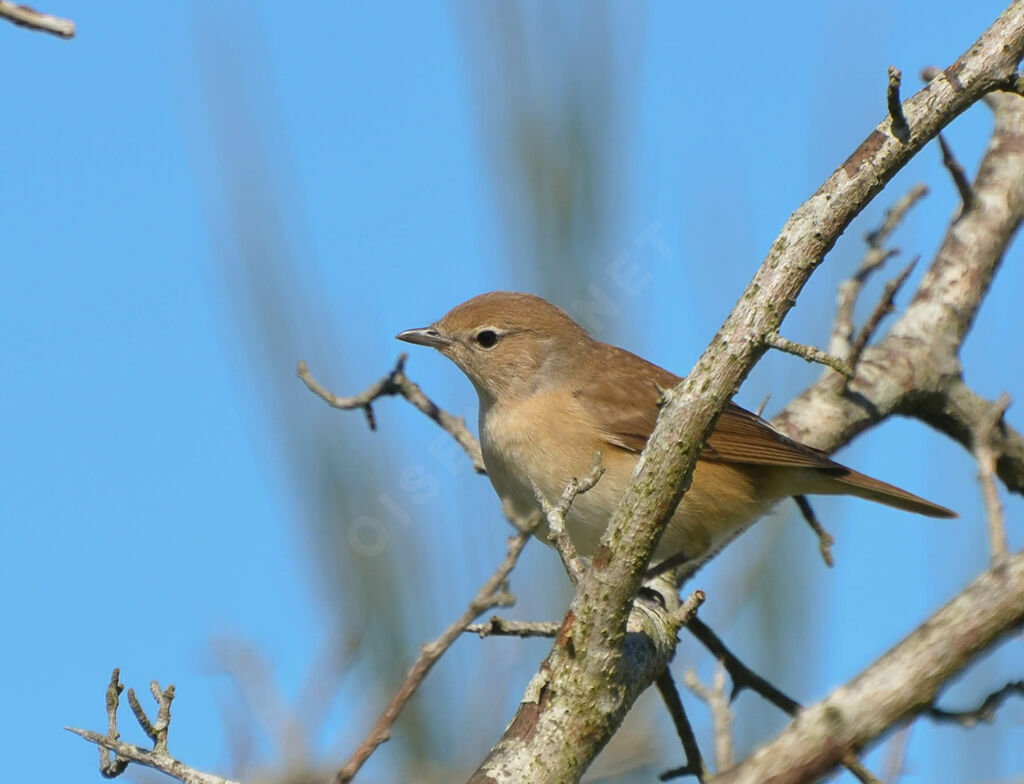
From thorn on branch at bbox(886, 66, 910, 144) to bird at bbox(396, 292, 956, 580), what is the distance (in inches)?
74.6

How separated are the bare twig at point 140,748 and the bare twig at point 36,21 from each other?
1.61 m

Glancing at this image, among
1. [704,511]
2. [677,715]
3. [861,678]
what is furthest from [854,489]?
[861,678]

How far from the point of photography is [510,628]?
10.7 ft

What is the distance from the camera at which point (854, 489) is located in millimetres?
5047

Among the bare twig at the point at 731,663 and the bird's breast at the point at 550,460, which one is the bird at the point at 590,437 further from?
the bare twig at the point at 731,663

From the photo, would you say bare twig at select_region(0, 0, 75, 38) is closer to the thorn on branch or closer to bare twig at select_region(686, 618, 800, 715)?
the thorn on branch

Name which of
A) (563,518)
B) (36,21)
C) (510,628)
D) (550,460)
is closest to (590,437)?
(550,460)

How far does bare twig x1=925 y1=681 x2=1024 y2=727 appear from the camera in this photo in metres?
2.91

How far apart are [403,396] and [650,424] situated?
1.06m

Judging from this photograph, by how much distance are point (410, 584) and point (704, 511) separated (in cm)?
124

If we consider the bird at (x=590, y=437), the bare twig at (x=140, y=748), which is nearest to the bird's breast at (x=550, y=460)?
the bird at (x=590, y=437)

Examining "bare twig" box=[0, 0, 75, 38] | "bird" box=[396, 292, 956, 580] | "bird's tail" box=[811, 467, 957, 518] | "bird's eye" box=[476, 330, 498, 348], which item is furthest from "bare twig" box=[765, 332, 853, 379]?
"bird's eye" box=[476, 330, 498, 348]

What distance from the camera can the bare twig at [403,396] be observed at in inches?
183

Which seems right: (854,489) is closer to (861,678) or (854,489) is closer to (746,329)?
(746,329)
